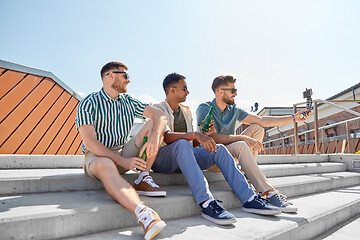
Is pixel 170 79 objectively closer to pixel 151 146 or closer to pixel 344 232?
pixel 151 146

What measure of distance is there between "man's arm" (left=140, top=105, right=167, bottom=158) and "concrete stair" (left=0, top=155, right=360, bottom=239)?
346mm

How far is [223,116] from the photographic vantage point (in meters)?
2.64

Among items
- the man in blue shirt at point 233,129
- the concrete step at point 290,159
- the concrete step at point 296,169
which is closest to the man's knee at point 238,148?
the man in blue shirt at point 233,129

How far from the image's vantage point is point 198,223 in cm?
162

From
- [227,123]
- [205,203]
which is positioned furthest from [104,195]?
[227,123]

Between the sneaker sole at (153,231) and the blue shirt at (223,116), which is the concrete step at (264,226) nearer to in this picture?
the sneaker sole at (153,231)

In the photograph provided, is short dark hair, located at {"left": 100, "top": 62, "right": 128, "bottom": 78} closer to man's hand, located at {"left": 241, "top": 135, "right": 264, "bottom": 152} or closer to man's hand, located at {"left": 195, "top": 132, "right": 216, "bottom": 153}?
man's hand, located at {"left": 195, "top": 132, "right": 216, "bottom": 153}

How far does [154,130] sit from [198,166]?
1.43 ft

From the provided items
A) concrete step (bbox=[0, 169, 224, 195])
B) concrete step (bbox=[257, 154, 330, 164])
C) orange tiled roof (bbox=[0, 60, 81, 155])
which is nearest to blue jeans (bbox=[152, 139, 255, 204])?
concrete step (bbox=[0, 169, 224, 195])

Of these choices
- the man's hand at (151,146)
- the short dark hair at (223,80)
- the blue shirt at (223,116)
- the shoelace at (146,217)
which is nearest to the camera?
the shoelace at (146,217)

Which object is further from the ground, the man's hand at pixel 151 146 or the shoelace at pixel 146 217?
the man's hand at pixel 151 146

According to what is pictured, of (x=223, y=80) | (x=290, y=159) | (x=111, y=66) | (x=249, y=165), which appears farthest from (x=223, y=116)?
(x=290, y=159)

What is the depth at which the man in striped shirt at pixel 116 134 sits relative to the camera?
5.16ft

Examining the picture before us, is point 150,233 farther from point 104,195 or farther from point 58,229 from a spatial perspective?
point 104,195
